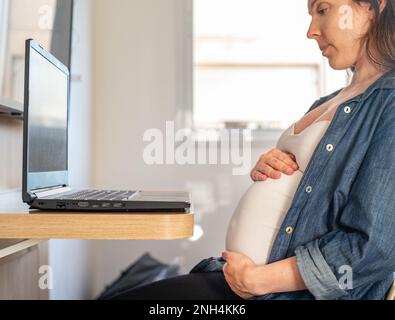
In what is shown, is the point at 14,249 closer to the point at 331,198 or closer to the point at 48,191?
the point at 48,191

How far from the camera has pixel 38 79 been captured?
2.30 ft

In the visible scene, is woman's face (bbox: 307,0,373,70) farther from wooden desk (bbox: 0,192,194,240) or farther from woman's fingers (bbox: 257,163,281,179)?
wooden desk (bbox: 0,192,194,240)

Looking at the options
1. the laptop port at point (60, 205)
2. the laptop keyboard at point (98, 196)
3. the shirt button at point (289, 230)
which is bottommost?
the shirt button at point (289, 230)

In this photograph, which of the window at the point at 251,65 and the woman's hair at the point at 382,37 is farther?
the window at the point at 251,65

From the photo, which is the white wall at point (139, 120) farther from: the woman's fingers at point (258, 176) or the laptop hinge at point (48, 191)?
the woman's fingers at point (258, 176)

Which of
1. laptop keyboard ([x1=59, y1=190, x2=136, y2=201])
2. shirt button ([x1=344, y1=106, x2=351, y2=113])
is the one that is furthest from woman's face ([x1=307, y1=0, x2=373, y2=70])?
laptop keyboard ([x1=59, y1=190, x2=136, y2=201])

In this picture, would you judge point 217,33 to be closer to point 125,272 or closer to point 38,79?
point 125,272

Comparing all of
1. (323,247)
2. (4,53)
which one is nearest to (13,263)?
(4,53)

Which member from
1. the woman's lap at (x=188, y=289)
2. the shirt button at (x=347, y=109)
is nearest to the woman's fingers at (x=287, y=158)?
the shirt button at (x=347, y=109)

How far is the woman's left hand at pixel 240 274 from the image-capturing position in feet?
2.28

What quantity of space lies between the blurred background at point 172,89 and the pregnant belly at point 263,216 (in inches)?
22.7

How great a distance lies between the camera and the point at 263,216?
75cm

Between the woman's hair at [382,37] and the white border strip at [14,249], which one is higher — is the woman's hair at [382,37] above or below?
above
